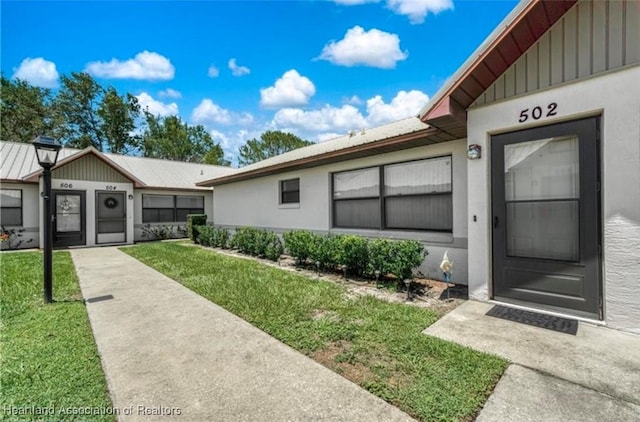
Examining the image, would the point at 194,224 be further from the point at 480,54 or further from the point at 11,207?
the point at 480,54

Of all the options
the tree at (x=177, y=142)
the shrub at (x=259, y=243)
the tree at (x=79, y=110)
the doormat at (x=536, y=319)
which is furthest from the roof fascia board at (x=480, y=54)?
the tree at (x=177, y=142)

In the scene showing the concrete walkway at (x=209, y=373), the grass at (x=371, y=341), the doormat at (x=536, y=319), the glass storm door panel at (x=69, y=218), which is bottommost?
the concrete walkway at (x=209, y=373)

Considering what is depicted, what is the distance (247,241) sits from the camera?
32.3 feet

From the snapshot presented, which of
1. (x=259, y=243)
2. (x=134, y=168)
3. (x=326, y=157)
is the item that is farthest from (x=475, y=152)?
(x=134, y=168)

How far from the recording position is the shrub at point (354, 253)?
6.16 metres

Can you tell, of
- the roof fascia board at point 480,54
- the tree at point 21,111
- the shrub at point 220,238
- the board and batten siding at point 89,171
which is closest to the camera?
the roof fascia board at point 480,54

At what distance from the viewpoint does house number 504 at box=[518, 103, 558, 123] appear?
3.98 m

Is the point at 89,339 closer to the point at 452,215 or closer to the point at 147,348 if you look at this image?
the point at 147,348

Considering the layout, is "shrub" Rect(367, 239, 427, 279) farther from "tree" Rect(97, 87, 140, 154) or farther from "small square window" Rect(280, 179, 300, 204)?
"tree" Rect(97, 87, 140, 154)

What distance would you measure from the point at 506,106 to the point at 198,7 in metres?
8.42

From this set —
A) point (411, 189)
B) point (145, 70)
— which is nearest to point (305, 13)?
point (411, 189)

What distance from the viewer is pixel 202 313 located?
4.37 metres

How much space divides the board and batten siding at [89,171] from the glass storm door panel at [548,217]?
15389mm

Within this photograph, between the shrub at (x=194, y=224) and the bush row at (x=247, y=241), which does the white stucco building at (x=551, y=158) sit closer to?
the bush row at (x=247, y=241)
